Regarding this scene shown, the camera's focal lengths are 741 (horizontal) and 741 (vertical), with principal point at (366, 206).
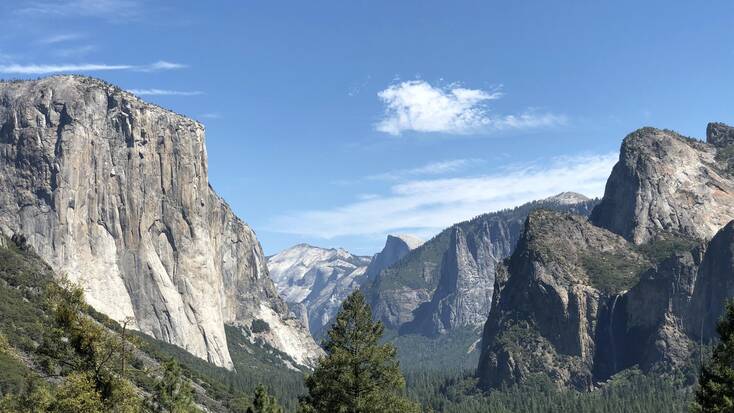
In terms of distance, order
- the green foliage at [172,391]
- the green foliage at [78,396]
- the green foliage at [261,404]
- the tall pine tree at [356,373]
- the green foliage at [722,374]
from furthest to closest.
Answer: the green foliage at [261,404] → the green foliage at [172,391] → the tall pine tree at [356,373] → the green foliage at [722,374] → the green foliage at [78,396]

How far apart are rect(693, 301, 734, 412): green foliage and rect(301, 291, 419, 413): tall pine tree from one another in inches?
734

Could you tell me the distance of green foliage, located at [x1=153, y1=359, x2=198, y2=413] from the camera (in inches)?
3002

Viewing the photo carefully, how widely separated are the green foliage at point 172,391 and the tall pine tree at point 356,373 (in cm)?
3076

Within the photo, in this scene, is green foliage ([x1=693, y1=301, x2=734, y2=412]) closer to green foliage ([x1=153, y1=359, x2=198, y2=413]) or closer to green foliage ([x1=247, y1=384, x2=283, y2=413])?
green foliage ([x1=247, y1=384, x2=283, y2=413])

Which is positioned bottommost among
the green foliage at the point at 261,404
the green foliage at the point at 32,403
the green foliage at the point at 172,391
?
the green foliage at the point at 261,404

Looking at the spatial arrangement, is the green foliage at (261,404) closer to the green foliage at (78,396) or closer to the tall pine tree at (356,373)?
the tall pine tree at (356,373)

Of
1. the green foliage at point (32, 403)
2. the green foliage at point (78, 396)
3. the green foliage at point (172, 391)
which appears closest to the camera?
the green foliage at point (78, 396)

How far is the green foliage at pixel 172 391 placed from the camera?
76.2m

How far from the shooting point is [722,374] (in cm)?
4544

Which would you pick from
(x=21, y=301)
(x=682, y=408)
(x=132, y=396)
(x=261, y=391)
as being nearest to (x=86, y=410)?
(x=132, y=396)

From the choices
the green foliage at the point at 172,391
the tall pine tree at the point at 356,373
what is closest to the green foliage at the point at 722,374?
the tall pine tree at the point at 356,373

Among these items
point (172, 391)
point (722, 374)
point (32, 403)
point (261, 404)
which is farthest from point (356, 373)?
point (172, 391)

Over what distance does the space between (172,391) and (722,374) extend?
56.0 m

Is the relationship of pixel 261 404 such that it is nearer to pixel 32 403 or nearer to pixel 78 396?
pixel 32 403
